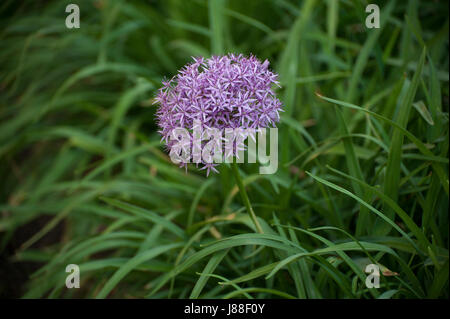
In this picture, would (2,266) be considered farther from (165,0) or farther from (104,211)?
(165,0)

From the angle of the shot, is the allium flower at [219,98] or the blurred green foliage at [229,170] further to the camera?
the blurred green foliage at [229,170]

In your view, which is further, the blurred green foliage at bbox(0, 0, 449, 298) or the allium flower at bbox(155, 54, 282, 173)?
the blurred green foliage at bbox(0, 0, 449, 298)

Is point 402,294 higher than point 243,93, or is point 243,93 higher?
point 243,93

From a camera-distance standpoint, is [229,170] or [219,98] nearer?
[219,98]


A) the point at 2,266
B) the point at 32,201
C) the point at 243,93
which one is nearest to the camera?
the point at 243,93

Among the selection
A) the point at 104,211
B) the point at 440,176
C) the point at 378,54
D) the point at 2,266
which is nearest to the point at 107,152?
the point at 104,211

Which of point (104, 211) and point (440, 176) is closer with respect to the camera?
point (440, 176)
